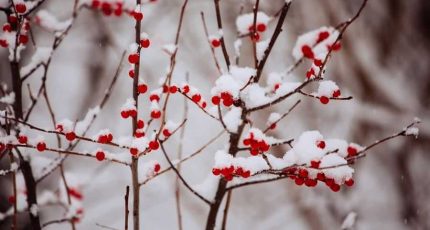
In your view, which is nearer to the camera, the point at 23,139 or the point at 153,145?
the point at 153,145

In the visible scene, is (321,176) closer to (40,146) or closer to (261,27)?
(261,27)

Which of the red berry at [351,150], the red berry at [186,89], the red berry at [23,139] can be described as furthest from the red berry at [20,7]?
the red berry at [351,150]

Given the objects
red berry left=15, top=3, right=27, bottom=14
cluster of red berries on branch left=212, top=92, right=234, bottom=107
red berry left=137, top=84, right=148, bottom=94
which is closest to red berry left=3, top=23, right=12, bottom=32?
red berry left=15, top=3, right=27, bottom=14

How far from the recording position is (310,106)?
18.9ft

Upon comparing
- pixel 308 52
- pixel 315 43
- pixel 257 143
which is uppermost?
pixel 315 43

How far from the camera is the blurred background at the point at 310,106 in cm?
479

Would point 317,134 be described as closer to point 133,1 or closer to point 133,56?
point 133,56

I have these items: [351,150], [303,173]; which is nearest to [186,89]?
[303,173]

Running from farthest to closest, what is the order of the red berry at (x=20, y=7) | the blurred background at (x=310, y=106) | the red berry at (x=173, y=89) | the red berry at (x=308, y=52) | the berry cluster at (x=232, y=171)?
the blurred background at (x=310, y=106) < the red berry at (x=308, y=52) < the red berry at (x=20, y=7) < the red berry at (x=173, y=89) < the berry cluster at (x=232, y=171)

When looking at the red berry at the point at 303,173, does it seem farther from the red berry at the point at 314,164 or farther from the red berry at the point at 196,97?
the red berry at the point at 196,97

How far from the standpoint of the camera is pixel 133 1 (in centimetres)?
209

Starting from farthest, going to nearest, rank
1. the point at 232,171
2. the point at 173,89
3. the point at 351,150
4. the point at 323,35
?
the point at 323,35 < the point at 351,150 < the point at 173,89 < the point at 232,171

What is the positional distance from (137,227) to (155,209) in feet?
23.7

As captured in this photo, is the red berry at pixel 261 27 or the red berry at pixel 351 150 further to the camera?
the red berry at pixel 261 27
